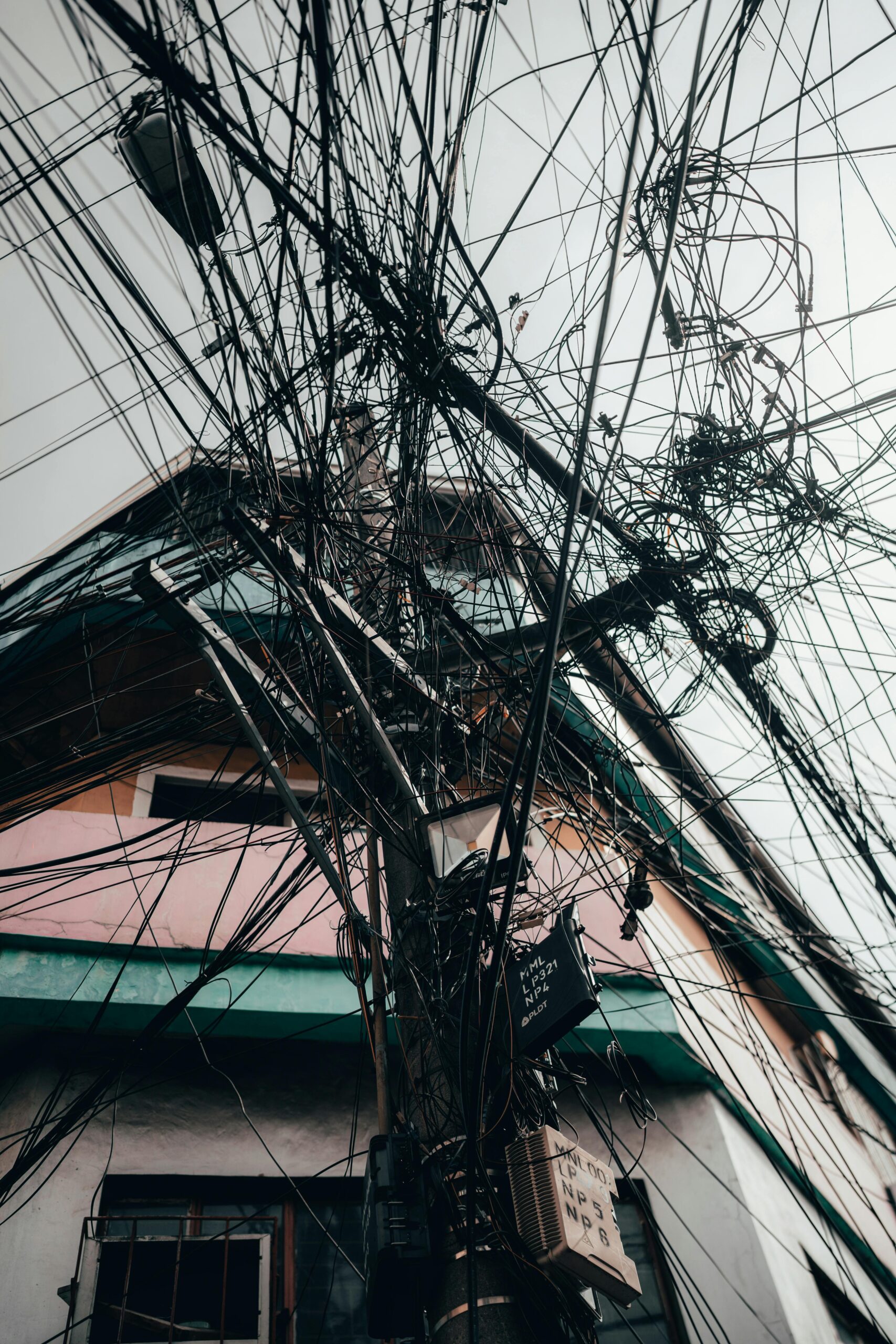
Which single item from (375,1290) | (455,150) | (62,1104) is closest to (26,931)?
(62,1104)

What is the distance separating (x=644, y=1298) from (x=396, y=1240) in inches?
120

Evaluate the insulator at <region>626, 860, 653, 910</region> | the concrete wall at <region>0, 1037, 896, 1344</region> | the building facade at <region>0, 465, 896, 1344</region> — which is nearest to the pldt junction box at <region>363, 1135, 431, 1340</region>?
the building facade at <region>0, 465, 896, 1344</region>

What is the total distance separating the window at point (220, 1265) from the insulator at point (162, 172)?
13.7 ft

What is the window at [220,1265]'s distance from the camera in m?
3.82

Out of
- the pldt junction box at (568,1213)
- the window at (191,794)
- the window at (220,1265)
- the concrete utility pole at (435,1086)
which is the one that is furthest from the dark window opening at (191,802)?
the pldt junction box at (568,1213)

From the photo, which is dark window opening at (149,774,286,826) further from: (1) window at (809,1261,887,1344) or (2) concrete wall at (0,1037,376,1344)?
(1) window at (809,1261,887,1344)

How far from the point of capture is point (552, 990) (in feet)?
8.18

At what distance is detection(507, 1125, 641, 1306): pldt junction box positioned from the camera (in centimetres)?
225

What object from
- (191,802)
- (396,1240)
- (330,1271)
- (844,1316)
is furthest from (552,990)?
(191,802)

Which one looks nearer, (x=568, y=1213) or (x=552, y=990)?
(x=568, y=1213)

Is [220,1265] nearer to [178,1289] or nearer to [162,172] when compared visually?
[178,1289]

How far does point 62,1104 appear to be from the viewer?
4309mm

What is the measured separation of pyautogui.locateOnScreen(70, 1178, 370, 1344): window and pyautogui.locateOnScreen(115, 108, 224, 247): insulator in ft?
13.7

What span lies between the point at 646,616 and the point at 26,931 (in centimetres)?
341
